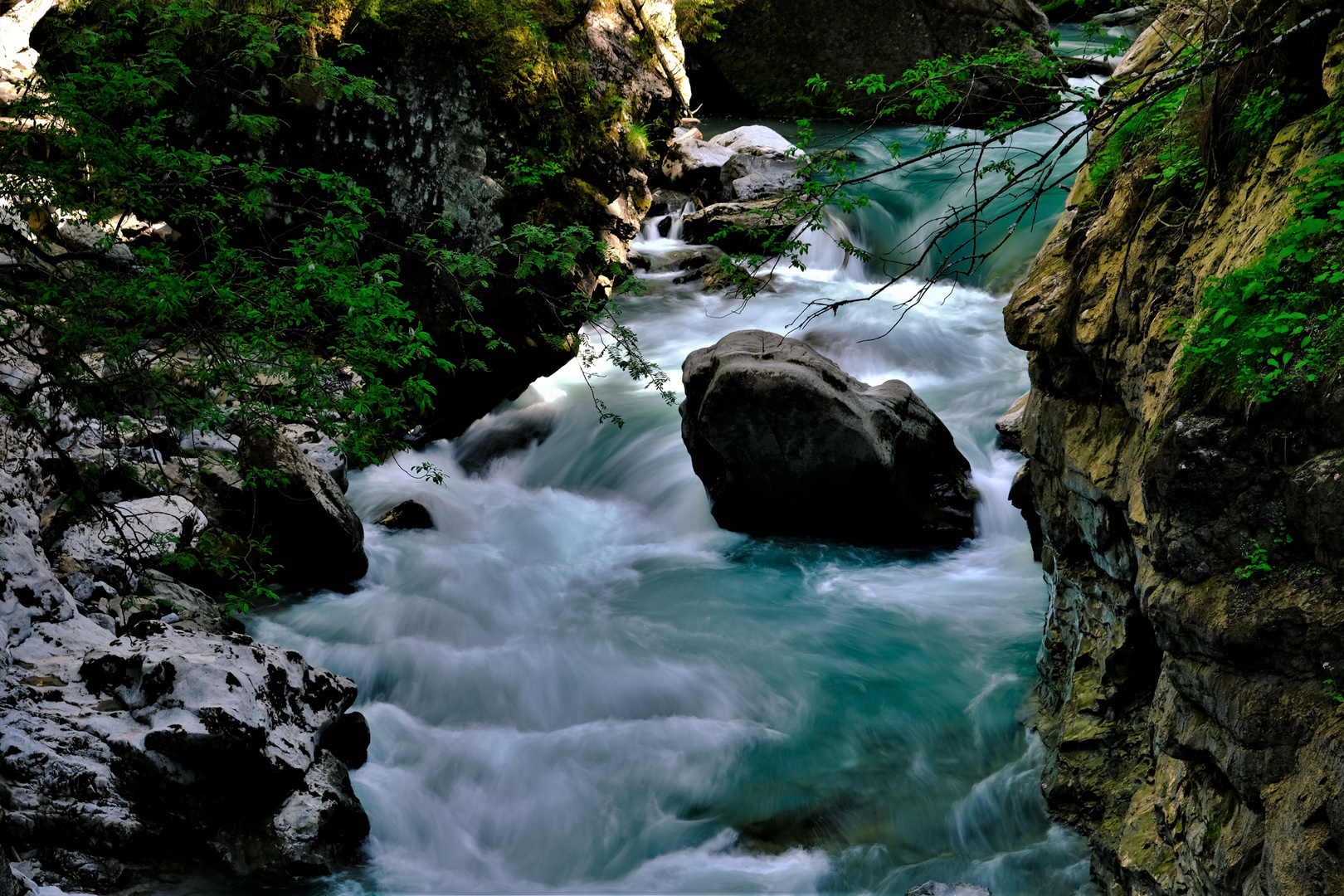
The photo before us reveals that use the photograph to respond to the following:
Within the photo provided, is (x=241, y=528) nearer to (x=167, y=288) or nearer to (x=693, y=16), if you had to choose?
(x=167, y=288)

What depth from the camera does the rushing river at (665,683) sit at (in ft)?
15.8

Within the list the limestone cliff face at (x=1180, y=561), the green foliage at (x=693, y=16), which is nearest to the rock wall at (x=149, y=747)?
the limestone cliff face at (x=1180, y=561)

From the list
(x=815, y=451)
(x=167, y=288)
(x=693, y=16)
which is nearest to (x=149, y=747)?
(x=167, y=288)

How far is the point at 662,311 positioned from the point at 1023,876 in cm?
920

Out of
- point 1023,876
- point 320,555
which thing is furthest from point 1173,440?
point 320,555

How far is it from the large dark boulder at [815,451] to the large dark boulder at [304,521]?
302 cm

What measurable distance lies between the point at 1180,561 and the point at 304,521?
5866 mm

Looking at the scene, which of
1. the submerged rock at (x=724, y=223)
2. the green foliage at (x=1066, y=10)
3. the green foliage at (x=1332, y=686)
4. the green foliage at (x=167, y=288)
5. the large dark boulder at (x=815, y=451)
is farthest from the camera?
the green foliage at (x=1066, y=10)

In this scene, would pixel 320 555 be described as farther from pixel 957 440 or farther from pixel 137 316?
pixel 957 440

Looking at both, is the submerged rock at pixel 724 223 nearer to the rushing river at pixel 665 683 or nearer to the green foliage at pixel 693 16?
the green foliage at pixel 693 16

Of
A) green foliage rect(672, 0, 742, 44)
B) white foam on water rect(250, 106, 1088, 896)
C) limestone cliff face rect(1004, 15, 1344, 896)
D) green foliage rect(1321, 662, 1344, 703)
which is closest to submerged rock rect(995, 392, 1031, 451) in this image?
white foam on water rect(250, 106, 1088, 896)

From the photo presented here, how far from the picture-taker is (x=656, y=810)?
5.23 m

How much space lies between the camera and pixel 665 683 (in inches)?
250

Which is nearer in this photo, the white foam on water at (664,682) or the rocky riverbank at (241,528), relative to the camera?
the rocky riverbank at (241,528)
